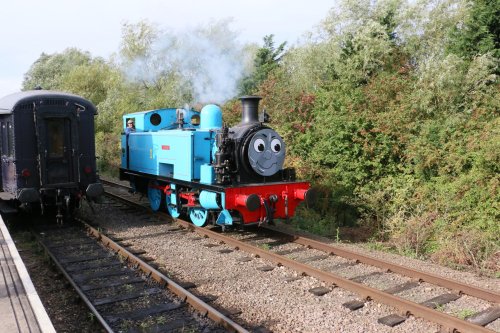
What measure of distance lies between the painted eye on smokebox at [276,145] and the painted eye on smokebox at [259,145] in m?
0.25

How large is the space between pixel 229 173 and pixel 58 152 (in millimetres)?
3988

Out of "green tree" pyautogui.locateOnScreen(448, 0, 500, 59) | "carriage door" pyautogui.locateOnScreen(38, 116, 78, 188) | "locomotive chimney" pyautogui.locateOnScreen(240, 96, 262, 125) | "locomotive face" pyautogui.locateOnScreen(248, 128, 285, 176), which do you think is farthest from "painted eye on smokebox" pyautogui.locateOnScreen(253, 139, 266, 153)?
"green tree" pyautogui.locateOnScreen(448, 0, 500, 59)

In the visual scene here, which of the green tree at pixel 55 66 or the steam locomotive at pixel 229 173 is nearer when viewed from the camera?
the steam locomotive at pixel 229 173

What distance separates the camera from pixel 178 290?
559cm

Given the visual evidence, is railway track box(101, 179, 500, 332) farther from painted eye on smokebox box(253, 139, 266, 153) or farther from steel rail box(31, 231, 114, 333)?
steel rail box(31, 231, 114, 333)

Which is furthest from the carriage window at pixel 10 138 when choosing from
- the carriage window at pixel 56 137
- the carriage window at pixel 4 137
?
the carriage window at pixel 56 137

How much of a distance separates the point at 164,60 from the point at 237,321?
26.1 m

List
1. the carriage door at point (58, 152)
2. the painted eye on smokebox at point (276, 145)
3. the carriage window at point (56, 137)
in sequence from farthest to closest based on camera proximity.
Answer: the carriage window at point (56, 137) < the carriage door at point (58, 152) < the painted eye on smokebox at point (276, 145)

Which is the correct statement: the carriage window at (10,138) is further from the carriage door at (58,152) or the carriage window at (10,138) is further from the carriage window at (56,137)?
the carriage window at (56,137)

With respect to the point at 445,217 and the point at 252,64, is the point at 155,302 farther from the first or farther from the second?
the point at 252,64

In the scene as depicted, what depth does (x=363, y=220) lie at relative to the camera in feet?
37.0

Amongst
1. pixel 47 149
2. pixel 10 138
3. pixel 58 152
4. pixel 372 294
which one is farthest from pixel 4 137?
pixel 372 294

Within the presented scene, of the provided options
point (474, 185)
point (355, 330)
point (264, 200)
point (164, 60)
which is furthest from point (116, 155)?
point (355, 330)

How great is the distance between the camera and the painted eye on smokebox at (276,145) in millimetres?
8680
